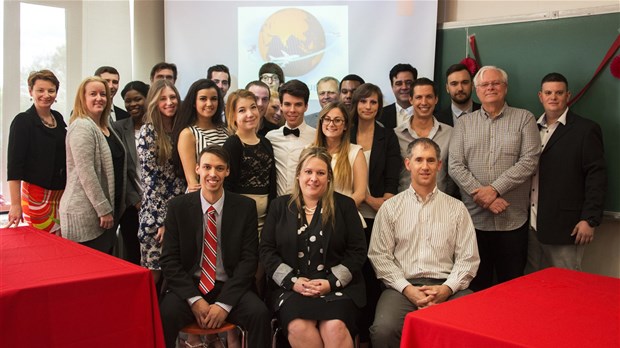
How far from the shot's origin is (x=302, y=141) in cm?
350

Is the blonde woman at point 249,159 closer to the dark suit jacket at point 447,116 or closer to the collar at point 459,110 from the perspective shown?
the dark suit jacket at point 447,116

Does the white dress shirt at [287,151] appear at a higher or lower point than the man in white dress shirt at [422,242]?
higher

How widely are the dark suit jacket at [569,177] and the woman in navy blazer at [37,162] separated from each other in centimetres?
290

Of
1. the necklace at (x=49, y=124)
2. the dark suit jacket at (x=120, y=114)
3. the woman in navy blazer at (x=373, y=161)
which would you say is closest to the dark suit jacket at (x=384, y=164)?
the woman in navy blazer at (x=373, y=161)

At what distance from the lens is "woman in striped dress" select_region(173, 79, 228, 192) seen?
3.32 metres

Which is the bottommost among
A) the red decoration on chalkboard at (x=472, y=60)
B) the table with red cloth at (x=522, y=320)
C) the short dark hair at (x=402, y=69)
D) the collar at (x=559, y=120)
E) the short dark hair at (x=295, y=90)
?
the table with red cloth at (x=522, y=320)

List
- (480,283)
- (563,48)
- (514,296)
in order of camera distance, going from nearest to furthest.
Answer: (514,296) → (480,283) → (563,48)

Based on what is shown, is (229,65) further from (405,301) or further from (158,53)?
(405,301)

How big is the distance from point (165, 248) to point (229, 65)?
246cm

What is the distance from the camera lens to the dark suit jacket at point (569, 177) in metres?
3.51

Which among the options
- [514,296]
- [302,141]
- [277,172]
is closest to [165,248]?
[277,172]

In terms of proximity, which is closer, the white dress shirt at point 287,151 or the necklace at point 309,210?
the necklace at point 309,210

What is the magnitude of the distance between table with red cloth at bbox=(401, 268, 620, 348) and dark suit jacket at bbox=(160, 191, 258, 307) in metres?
1.22

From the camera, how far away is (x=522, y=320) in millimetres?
1841
